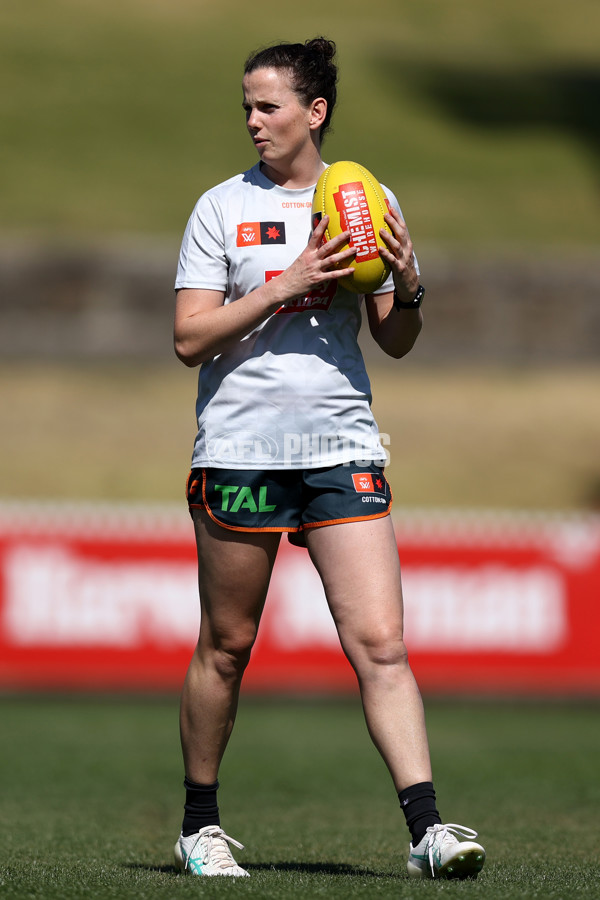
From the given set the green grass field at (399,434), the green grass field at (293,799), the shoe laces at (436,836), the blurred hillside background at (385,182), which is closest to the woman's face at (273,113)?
the shoe laces at (436,836)

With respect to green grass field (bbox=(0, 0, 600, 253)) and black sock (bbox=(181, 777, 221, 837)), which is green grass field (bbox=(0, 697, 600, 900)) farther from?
green grass field (bbox=(0, 0, 600, 253))

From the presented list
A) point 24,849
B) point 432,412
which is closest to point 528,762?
point 24,849

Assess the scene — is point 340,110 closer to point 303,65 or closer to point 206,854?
point 303,65

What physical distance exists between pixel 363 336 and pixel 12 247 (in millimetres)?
5427

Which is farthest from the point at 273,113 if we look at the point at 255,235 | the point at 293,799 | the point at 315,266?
the point at 293,799

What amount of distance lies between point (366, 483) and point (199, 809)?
1.12 metres

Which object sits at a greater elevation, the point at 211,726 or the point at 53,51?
the point at 53,51

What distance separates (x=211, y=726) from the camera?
401 cm

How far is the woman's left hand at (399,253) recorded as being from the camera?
3.78 m

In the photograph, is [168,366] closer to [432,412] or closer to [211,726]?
[432,412]

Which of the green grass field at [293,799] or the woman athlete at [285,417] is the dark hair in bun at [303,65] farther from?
the green grass field at [293,799]

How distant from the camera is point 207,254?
153 inches

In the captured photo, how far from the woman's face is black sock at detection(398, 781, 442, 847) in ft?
6.06

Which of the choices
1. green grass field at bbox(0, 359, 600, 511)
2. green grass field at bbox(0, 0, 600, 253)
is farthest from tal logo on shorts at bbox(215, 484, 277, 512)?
green grass field at bbox(0, 0, 600, 253)
